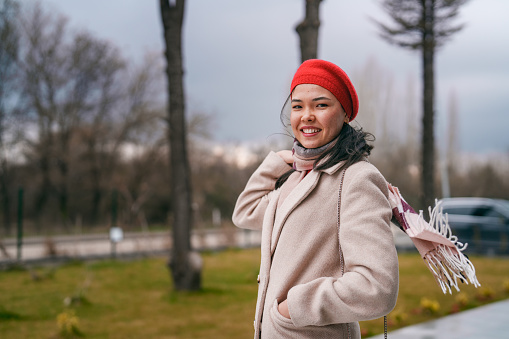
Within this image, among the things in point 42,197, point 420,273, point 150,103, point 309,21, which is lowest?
point 420,273

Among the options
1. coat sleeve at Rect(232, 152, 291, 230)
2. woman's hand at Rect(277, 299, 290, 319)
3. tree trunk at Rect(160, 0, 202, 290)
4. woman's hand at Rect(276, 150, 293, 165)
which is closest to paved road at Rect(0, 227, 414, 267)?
tree trunk at Rect(160, 0, 202, 290)

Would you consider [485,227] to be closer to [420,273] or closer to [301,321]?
[420,273]

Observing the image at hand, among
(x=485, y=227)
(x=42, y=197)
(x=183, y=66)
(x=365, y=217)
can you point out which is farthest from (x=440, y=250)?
(x=42, y=197)

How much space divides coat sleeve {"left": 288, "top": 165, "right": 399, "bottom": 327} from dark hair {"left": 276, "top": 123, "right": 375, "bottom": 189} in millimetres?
88

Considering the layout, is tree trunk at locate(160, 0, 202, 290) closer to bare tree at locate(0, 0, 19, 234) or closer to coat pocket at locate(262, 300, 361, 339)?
coat pocket at locate(262, 300, 361, 339)

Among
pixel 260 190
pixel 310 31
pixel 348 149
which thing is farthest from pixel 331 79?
pixel 310 31

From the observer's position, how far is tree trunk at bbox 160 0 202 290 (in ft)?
26.8

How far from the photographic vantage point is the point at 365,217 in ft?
5.73

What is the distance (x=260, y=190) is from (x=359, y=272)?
0.70 m

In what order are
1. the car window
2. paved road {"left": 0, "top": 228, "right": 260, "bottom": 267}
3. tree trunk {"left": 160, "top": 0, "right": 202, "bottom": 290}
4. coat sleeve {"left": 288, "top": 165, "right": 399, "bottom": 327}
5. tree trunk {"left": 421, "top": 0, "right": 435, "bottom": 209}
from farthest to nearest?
the car window → paved road {"left": 0, "top": 228, "right": 260, "bottom": 267} → tree trunk {"left": 421, "top": 0, "right": 435, "bottom": 209} → tree trunk {"left": 160, "top": 0, "right": 202, "bottom": 290} → coat sleeve {"left": 288, "top": 165, "right": 399, "bottom": 327}

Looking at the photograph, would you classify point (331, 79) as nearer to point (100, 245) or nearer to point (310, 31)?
point (310, 31)

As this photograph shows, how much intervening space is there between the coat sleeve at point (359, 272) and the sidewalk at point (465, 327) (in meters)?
3.75

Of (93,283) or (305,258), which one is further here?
(93,283)

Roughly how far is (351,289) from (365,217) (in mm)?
234
